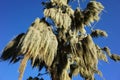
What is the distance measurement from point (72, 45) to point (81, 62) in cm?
77

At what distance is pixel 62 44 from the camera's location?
1505 cm

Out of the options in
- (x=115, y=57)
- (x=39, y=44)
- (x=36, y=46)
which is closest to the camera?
(x=36, y=46)

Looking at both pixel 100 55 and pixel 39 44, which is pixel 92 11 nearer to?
pixel 100 55

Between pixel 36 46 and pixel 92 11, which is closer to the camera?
pixel 36 46

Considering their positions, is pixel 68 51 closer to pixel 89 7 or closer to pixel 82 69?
pixel 82 69

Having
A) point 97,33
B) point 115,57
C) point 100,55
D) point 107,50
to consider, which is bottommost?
point 100,55

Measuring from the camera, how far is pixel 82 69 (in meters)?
15.3

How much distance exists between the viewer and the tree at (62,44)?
1366cm

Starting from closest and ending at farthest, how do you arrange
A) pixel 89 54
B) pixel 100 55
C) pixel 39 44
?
pixel 39 44 → pixel 89 54 → pixel 100 55

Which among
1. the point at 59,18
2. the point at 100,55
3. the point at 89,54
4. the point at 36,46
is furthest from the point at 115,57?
the point at 36,46

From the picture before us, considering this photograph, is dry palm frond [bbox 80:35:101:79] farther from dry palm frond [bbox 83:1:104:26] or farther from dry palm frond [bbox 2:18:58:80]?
dry palm frond [bbox 2:18:58:80]

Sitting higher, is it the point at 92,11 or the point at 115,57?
the point at 92,11

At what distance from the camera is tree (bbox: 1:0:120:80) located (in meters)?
13.7

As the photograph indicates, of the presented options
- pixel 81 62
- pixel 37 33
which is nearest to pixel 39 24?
pixel 37 33
